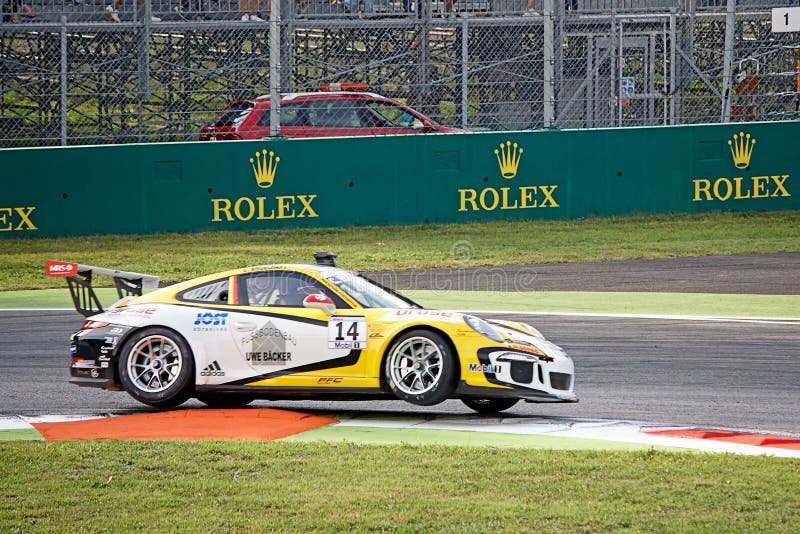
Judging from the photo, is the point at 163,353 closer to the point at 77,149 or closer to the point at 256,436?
the point at 256,436

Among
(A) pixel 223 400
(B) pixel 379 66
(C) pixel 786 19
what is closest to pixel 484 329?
(A) pixel 223 400

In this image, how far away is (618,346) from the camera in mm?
11555

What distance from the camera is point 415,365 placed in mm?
8766

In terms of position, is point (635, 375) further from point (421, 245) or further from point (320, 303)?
point (421, 245)

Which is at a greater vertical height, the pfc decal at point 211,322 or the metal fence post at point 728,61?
the metal fence post at point 728,61

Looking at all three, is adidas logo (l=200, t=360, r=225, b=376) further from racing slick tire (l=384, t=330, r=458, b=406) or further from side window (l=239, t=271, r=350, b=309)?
racing slick tire (l=384, t=330, r=458, b=406)

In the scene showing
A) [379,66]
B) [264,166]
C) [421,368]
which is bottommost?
[421,368]

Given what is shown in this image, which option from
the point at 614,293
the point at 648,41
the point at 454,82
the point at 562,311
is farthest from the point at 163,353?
the point at 648,41

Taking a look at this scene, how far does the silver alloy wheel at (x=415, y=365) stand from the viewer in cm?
872

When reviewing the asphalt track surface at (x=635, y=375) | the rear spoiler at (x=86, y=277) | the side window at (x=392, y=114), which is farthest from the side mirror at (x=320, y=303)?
the side window at (x=392, y=114)

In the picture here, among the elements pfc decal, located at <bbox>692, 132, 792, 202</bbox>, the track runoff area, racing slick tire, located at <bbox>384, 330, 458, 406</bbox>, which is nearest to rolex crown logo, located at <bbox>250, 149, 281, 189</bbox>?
pfc decal, located at <bbox>692, 132, 792, 202</bbox>

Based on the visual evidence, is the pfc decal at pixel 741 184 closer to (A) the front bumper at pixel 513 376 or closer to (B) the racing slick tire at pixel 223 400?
(A) the front bumper at pixel 513 376

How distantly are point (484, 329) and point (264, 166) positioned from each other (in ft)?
33.6

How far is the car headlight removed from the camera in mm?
8758
